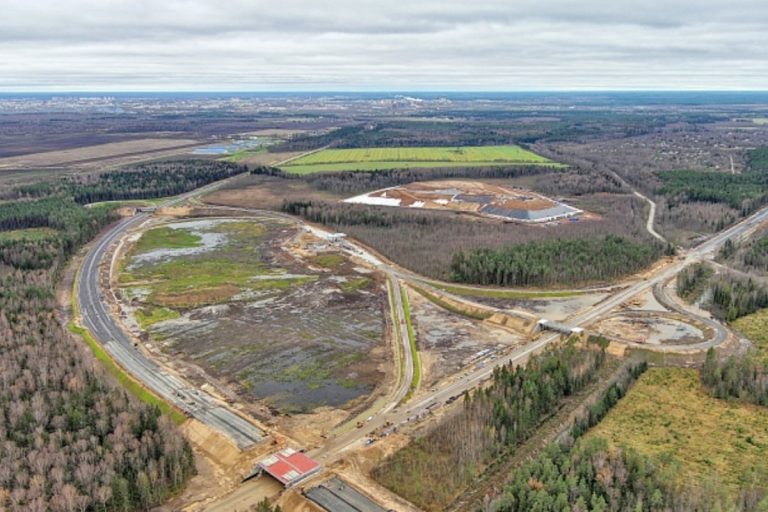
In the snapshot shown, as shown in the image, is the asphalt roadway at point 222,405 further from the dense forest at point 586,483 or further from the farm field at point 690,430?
the dense forest at point 586,483

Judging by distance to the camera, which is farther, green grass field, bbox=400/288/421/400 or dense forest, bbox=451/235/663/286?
dense forest, bbox=451/235/663/286

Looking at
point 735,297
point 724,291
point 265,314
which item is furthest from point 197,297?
point 735,297

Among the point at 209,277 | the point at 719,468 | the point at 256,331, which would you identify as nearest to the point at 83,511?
the point at 256,331

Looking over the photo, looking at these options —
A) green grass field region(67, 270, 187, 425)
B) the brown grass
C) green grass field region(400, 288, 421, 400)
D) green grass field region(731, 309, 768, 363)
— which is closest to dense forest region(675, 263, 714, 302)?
green grass field region(731, 309, 768, 363)

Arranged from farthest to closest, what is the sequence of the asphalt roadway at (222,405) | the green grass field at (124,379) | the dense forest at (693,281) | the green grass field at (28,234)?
the green grass field at (28,234)
the dense forest at (693,281)
the green grass field at (124,379)
the asphalt roadway at (222,405)

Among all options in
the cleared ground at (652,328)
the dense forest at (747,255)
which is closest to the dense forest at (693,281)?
the dense forest at (747,255)

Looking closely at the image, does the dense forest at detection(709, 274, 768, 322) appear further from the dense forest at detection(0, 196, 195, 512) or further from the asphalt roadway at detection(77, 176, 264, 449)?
the dense forest at detection(0, 196, 195, 512)
